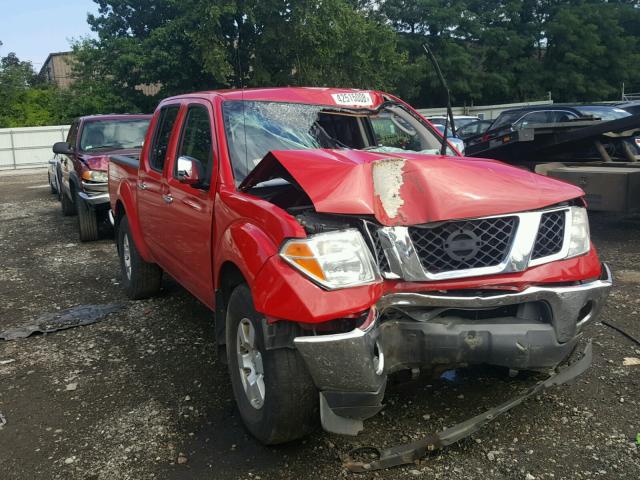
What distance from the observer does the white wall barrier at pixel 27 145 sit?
30.6m

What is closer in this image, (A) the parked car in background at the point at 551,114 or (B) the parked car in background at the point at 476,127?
(A) the parked car in background at the point at 551,114

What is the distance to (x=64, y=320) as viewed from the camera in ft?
18.6

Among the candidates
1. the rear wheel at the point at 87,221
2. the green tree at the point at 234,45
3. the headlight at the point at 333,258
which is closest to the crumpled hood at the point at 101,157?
the rear wheel at the point at 87,221

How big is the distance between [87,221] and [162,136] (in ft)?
15.6

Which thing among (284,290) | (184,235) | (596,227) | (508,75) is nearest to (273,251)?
(284,290)

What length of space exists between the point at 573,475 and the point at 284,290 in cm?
163

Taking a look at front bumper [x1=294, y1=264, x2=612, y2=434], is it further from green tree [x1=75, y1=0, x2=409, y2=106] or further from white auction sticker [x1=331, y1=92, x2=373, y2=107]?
green tree [x1=75, y1=0, x2=409, y2=106]

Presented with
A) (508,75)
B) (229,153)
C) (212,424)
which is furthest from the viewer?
(508,75)

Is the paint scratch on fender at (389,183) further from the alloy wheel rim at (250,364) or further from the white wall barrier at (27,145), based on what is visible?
the white wall barrier at (27,145)

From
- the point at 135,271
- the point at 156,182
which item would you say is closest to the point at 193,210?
the point at 156,182

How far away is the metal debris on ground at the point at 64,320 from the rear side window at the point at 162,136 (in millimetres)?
1615

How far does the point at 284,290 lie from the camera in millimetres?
2703

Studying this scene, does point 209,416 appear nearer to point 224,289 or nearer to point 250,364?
point 250,364

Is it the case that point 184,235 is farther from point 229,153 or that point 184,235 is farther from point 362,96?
point 362,96
